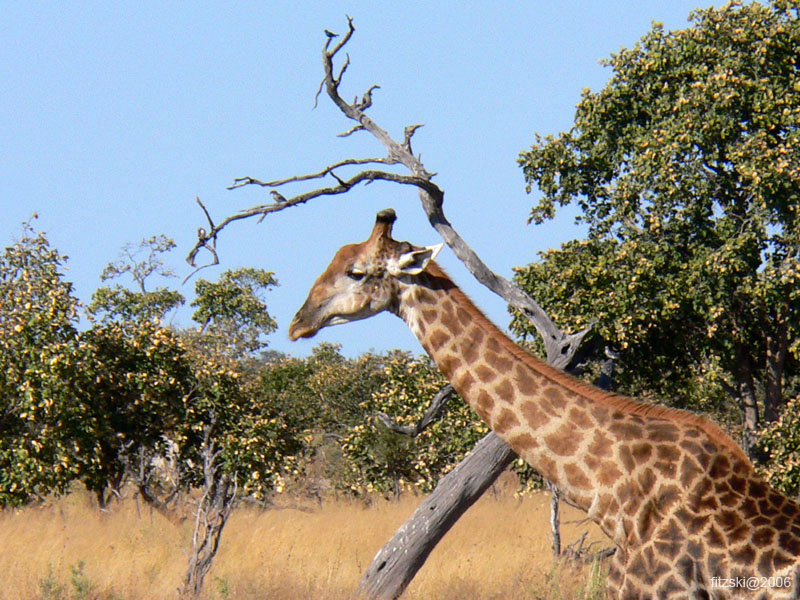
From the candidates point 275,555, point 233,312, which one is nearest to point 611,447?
point 275,555

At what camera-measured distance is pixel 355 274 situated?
754cm

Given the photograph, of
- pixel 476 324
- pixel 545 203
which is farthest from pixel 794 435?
pixel 476 324

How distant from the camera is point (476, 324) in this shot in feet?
24.1

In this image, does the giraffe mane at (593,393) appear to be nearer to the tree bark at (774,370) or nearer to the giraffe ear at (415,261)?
the giraffe ear at (415,261)

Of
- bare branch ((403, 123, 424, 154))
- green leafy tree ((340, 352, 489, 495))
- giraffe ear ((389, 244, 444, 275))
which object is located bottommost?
giraffe ear ((389, 244, 444, 275))

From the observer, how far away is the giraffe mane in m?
6.66

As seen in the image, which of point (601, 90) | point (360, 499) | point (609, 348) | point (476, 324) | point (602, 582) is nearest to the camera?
point (476, 324)

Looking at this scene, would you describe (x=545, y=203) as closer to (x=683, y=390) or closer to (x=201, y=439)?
(x=683, y=390)

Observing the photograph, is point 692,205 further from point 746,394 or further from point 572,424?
point 572,424

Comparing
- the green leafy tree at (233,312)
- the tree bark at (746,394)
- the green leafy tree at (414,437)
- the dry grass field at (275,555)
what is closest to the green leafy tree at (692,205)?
the tree bark at (746,394)

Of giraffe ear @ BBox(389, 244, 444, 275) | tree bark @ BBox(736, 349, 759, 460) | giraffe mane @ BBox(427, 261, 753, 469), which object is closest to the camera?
giraffe mane @ BBox(427, 261, 753, 469)

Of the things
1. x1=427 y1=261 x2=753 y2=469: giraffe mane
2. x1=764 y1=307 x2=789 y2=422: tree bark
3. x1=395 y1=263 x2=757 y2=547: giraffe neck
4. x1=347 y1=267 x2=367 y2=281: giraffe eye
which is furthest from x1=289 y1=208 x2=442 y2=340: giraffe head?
x1=764 y1=307 x2=789 y2=422: tree bark

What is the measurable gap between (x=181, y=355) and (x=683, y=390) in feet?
31.3

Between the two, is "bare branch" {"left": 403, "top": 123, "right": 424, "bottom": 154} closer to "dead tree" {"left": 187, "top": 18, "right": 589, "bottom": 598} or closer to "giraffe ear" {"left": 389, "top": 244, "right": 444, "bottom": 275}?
"dead tree" {"left": 187, "top": 18, "right": 589, "bottom": 598}
